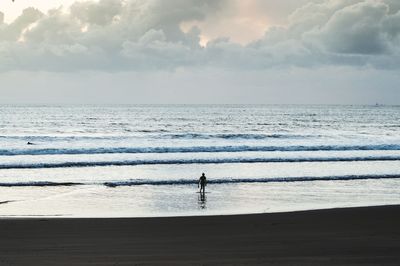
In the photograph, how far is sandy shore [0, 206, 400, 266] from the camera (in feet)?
33.3

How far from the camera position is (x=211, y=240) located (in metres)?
11.9

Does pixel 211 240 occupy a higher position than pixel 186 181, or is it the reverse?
pixel 211 240

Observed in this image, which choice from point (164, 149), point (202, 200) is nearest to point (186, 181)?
point (202, 200)

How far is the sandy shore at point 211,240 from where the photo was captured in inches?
400

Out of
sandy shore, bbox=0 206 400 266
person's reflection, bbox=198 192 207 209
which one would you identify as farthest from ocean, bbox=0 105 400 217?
sandy shore, bbox=0 206 400 266

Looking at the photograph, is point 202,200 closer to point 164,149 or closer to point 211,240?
point 211,240

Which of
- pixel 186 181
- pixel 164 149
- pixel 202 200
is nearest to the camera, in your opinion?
pixel 202 200

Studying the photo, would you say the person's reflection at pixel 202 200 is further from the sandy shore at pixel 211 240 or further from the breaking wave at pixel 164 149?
the breaking wave at pixel 164 149

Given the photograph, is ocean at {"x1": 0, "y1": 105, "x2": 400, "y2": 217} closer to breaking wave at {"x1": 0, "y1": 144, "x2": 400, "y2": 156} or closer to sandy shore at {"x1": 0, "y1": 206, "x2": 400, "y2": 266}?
breaking wave at {"x1": 0, "y1": 144, "x2": 400, "y2": 156}

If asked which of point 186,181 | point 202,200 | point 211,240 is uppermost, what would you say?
point 211,240

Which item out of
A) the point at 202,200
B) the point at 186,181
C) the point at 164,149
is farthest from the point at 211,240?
the point at 164,149

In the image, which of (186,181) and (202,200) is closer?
(202,200)

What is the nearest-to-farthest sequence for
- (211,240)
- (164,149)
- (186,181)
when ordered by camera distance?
1. (211,240)
2. (186,181)
3. (164,149)

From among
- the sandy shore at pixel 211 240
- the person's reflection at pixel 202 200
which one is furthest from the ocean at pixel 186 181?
the sandy shore at pixel 211 240
